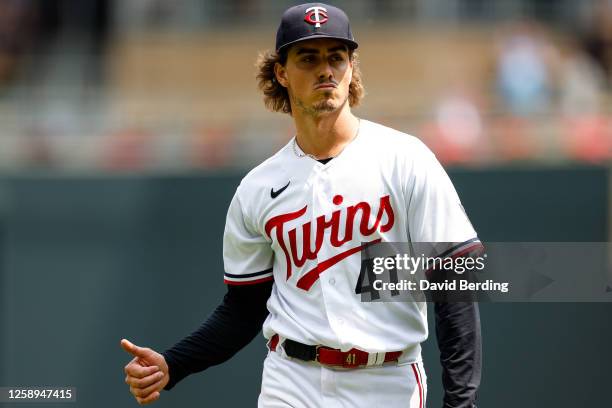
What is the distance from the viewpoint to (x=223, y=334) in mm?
4332

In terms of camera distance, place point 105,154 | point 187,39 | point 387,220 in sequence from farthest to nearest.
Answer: point 187,39 < point 105,154 < point 387,220

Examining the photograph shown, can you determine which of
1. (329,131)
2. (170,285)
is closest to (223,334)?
(329,131)

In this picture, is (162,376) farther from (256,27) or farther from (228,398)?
(256,27)

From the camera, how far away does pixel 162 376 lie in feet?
13.8

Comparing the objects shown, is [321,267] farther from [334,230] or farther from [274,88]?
[274,88]

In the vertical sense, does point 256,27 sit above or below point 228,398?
above

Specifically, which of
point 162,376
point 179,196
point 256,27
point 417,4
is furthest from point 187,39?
point 162,376

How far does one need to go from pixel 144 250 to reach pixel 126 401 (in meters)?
0.92

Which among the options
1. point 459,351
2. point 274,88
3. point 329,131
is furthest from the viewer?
point 274,88

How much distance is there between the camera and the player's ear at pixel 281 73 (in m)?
4.24

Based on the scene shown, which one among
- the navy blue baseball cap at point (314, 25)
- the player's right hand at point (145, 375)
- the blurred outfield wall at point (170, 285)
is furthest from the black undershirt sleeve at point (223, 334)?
the blurred outfield wall at point (170, 285)

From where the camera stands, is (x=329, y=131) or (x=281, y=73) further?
(x=281, y=73)

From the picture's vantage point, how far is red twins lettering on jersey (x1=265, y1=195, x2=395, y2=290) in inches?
153

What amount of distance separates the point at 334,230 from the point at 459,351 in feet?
1.97
